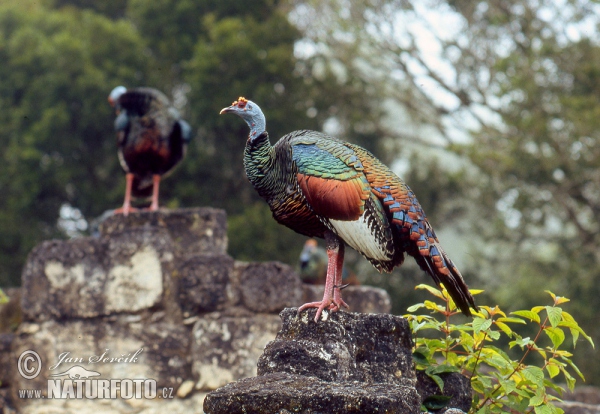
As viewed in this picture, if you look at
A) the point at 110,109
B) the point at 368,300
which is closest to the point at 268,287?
the point at 368,300

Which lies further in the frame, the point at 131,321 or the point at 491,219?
the point at 491,219

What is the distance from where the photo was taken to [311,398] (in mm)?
2850

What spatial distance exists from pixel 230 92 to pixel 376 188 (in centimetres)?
930

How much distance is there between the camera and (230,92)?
12555 millimetres

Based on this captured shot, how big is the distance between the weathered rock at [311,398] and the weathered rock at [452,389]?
0.65m

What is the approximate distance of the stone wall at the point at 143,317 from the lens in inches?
228

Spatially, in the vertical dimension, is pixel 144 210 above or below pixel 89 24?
below

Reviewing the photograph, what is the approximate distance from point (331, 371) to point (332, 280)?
1.42 ft

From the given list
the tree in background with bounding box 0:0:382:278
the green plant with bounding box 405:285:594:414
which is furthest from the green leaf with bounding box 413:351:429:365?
the tree in background with bounding box 0:0:382:278

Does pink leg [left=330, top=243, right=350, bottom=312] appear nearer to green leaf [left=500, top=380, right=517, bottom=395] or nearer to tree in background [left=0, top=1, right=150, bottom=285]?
green leaf [left=500, top=380, right=517, bottom=395]

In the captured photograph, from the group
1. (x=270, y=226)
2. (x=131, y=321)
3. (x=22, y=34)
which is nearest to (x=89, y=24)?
(x=22, y=34)

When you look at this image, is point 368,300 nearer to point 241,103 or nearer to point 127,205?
point 127,205

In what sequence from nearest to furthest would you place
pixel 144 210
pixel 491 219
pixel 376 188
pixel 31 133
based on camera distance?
pixel 376 188 < pixel 144 210 < pixel 31 133 < pixel 491 219

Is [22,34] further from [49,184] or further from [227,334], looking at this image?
[227,334]
